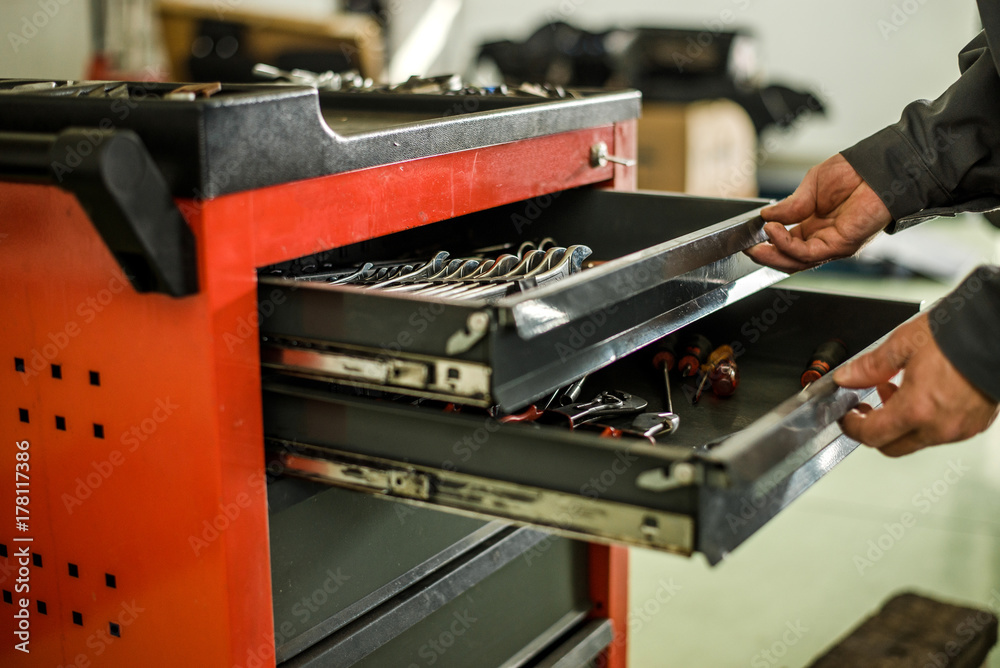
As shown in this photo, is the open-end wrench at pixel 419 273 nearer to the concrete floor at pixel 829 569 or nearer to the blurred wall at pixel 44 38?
the concrete floor at pixel 829 569

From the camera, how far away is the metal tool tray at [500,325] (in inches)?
34.7

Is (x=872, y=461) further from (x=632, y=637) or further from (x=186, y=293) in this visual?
(x=186, y=293)

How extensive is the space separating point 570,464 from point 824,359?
60cm

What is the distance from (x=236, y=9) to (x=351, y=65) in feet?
2.04

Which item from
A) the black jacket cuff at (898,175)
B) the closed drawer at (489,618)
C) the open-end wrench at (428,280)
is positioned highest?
the black jacket cuff at (898,175)

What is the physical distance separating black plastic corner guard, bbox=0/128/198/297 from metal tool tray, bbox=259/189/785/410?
0.11m

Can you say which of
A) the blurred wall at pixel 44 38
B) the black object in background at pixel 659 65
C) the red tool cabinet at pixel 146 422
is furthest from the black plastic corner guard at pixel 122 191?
the black object in background at pixel 659 65

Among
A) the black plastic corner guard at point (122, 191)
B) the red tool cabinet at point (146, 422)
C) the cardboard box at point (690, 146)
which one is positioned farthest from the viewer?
the cardboard box at point (690, 146)

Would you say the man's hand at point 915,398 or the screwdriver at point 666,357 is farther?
the screwdriver at point 666,357

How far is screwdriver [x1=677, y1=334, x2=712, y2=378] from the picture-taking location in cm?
136

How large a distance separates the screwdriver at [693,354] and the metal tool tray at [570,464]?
230 mm

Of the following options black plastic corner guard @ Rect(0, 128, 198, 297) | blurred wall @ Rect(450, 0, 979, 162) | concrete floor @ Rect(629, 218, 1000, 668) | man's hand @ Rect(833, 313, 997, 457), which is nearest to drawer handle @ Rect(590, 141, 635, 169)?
man's hand @ Rect(833, 313, 997, 457)

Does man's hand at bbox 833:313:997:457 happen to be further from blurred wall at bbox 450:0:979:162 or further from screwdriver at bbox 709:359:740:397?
blurred wall at bbox 450:0:979:162

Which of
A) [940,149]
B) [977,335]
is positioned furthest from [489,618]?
[940,149]
